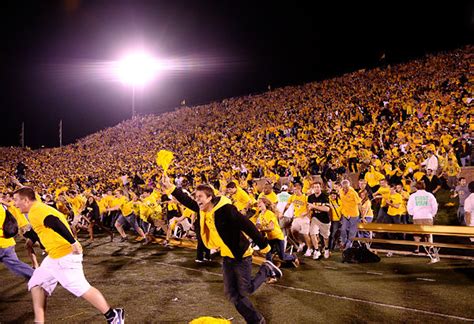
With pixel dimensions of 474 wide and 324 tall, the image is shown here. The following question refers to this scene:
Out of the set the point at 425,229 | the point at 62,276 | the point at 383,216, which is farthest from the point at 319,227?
the point at 62,276

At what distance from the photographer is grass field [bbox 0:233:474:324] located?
571 cm

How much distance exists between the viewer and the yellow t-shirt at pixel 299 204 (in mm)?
10437

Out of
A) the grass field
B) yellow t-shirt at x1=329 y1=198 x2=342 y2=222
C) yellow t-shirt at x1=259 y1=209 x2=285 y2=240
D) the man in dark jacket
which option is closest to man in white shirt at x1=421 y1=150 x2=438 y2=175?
yellow t-shirt at x1=329 y1=198 x2=342 y2=222

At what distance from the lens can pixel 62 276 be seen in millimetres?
4773

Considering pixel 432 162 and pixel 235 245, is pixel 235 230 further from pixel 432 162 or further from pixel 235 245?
pixel 432 162

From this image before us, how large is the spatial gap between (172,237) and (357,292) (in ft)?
26.0

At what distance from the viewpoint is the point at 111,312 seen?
4.83 m

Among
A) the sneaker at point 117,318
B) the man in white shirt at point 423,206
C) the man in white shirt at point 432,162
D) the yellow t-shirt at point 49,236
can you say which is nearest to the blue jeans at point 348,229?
the man in white shirt at point 423,206

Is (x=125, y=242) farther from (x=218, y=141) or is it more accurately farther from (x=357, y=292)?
(x=218, y=141)

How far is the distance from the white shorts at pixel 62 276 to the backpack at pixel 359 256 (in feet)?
20.1

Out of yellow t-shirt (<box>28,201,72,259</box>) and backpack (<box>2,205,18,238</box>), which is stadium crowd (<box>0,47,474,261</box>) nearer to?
backpack (<box>2,205,18,238</box>)

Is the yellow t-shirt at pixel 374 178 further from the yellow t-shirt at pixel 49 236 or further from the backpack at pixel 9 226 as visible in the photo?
the yellow t-shirt at pixel 49 236

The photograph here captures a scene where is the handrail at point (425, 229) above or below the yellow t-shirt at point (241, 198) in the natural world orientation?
below

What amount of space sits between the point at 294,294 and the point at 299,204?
413 cm
